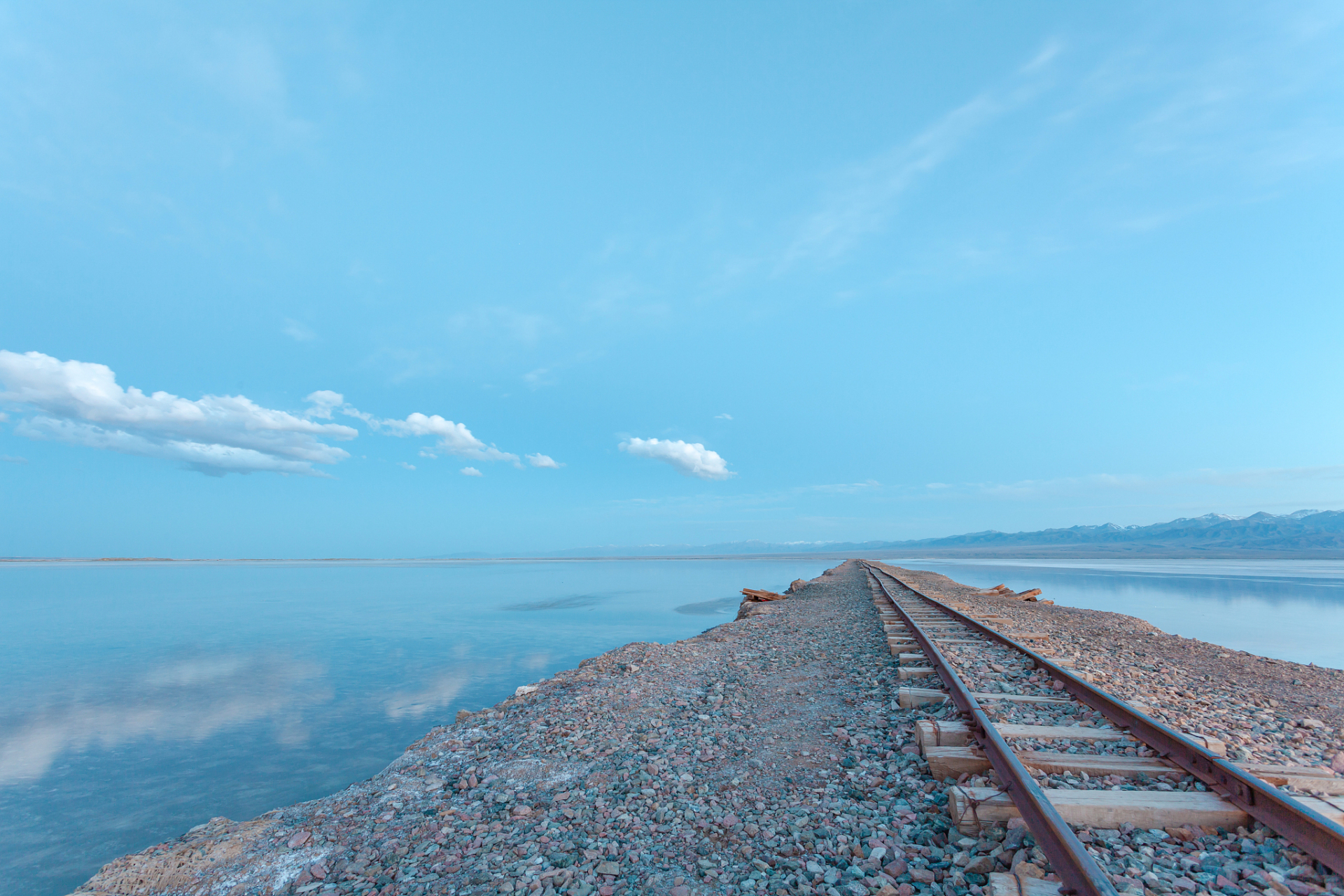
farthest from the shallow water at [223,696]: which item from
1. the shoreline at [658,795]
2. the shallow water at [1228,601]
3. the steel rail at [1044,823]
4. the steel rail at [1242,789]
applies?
the shallow water at [1228,601]

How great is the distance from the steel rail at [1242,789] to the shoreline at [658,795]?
100cm

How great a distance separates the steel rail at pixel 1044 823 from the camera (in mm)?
2654

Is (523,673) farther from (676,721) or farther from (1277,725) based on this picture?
(1277,725)

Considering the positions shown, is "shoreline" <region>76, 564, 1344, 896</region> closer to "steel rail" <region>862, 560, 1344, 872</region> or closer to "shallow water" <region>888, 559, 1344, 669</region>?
"steel rail" <region>862, 560, 1344, 872</region>

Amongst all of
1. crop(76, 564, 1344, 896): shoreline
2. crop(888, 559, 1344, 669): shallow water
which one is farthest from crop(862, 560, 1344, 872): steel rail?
crop(888, 559, 1344, 669): shallow water

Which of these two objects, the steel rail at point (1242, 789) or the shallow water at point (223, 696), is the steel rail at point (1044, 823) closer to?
the steel rail at point (1242, 789)

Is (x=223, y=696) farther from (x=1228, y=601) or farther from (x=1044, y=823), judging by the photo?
(x=1228, y=601)

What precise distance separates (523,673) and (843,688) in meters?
8.82

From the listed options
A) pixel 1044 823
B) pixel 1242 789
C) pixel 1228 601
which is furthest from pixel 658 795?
pixel 1228 601

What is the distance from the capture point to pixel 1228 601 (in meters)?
26.2

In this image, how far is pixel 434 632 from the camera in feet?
68.9

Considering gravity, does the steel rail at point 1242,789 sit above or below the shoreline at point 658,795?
above

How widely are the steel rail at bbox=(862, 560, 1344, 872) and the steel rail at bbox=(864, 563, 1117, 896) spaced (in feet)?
3.41

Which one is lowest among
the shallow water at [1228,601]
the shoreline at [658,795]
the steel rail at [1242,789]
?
the shallow water at [1228,601]
